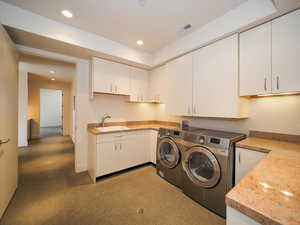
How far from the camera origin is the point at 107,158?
236cm

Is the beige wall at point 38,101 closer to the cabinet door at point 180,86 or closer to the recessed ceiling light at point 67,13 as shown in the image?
the recessed ceiling light at point 67,13

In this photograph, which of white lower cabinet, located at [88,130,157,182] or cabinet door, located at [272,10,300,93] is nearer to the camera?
cabinet door, located at [272,10,300,93]

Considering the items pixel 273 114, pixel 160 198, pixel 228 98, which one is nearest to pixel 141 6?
pixel 228 98

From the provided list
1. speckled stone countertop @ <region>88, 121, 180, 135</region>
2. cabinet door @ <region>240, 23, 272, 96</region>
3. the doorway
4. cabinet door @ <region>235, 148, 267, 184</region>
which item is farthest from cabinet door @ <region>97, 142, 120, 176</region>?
the doorway

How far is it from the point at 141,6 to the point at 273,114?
232 centimetres

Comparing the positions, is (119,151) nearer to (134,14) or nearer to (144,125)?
(144,125)

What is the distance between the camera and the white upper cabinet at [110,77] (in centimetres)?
251

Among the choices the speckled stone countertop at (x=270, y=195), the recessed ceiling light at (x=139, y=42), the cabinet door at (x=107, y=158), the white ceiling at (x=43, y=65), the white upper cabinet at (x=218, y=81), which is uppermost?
the recessed ceiling light at (x=139, y=42)

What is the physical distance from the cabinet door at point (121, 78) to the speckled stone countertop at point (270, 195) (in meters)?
2.56

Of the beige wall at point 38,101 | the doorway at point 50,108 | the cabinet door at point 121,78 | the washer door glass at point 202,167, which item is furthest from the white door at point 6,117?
the doorway at point 50,108

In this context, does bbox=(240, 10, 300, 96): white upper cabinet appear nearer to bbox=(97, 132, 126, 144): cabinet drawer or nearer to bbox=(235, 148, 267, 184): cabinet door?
bbox=(235, 148, 267, 184): cabinet door

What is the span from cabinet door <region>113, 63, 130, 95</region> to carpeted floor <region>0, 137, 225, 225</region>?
1.79 meters

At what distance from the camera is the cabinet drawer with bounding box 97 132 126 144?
2272 mm

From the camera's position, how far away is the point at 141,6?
162 cm
